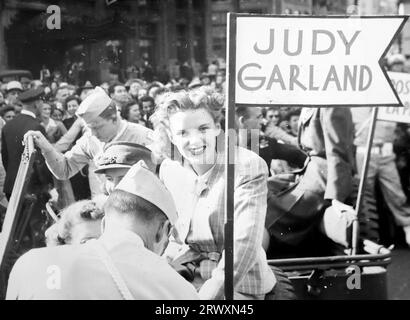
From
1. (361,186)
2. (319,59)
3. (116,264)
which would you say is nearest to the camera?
(116,264)

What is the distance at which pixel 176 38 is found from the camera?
8.82 ft

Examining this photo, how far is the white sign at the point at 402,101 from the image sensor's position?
8.72 feet

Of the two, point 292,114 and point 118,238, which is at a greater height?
point 292,114

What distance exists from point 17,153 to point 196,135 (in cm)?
68

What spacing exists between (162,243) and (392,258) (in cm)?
94

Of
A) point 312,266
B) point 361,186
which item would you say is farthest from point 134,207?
point 361,186

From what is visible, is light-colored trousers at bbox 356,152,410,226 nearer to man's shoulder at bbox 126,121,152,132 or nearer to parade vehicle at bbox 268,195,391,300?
parade vehicle at bbox 268,195,391,300

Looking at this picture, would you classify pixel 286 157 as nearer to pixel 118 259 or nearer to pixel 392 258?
pixel 392 258

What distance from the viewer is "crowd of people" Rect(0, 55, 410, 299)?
2.61 meters

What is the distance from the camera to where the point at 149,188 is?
7.79 ft

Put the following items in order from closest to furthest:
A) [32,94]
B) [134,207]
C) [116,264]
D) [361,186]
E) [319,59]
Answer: [116,264]
[134,207]
[319,59]
[32,94]
[361,186]

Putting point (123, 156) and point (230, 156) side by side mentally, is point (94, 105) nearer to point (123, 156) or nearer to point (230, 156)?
point (123, 156)
